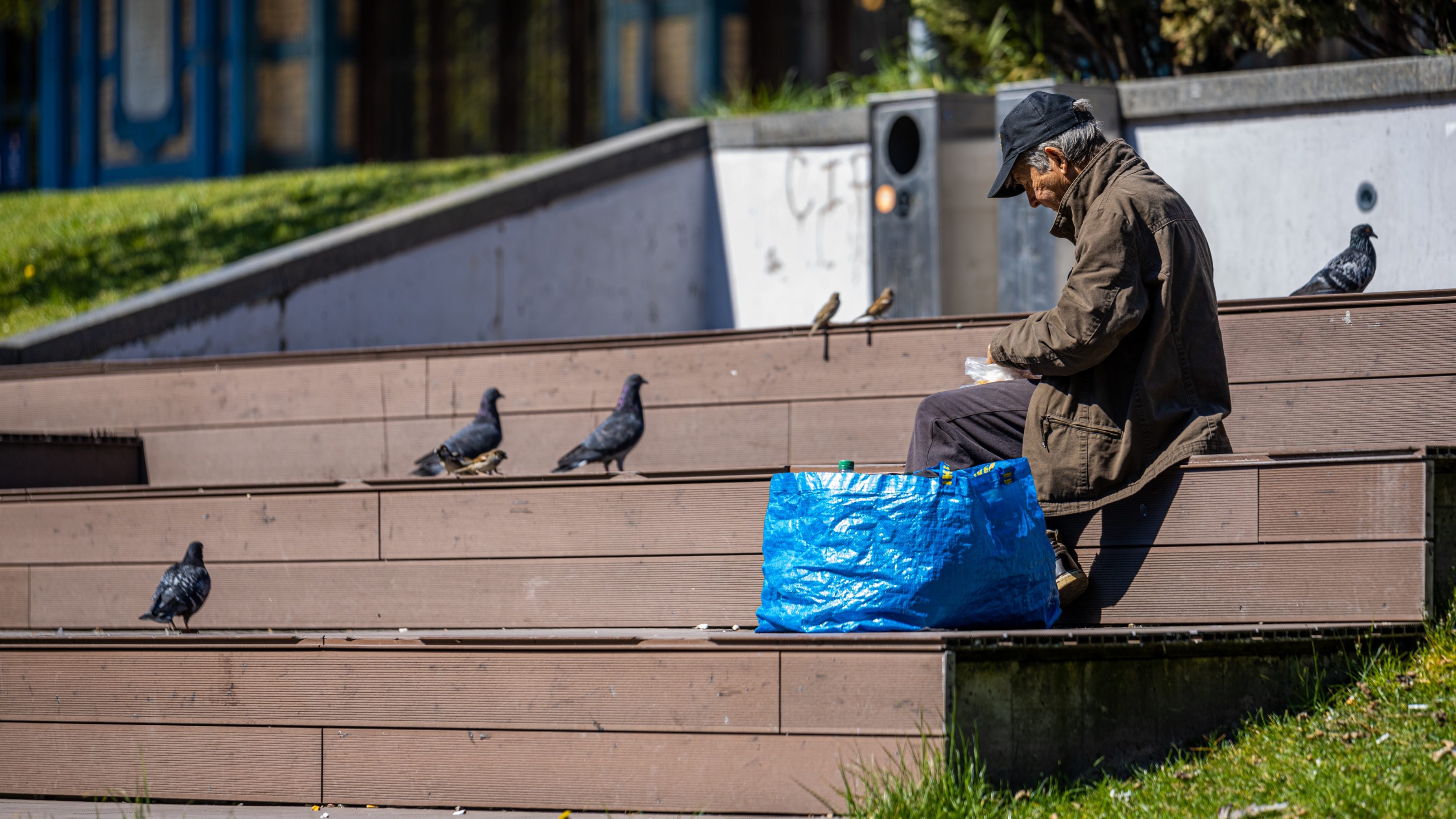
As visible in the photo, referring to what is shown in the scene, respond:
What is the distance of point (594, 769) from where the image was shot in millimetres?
4324

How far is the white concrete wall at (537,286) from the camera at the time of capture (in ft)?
28.7

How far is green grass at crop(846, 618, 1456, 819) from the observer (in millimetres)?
3639

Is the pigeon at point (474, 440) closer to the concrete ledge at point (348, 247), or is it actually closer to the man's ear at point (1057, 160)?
the concrete ledge at point (348, 247)

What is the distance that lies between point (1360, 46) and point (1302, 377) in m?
3.75

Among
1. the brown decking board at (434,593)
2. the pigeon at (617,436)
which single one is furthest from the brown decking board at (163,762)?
the pigeon at (617,436)

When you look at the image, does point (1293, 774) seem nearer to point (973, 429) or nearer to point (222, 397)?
point (973, 429)

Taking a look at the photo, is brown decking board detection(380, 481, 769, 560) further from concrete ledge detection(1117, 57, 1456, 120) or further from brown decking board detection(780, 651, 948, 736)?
concrete ledge detection(1117, 57, 1456, 120)

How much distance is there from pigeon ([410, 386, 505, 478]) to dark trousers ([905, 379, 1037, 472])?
2.55 m

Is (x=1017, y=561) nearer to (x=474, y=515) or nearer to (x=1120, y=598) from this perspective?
(x=1120, y=598)

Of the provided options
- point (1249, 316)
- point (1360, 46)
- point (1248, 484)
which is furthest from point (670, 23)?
point (1248, 484)

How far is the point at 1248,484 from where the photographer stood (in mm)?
4516

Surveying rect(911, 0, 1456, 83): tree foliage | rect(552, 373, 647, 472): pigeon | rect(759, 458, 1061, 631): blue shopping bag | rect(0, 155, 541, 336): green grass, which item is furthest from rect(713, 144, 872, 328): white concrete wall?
rect(759, 458, 1061, 631): blue shopping bag

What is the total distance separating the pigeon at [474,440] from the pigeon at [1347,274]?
384cm

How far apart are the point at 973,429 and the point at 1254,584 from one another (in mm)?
1060
